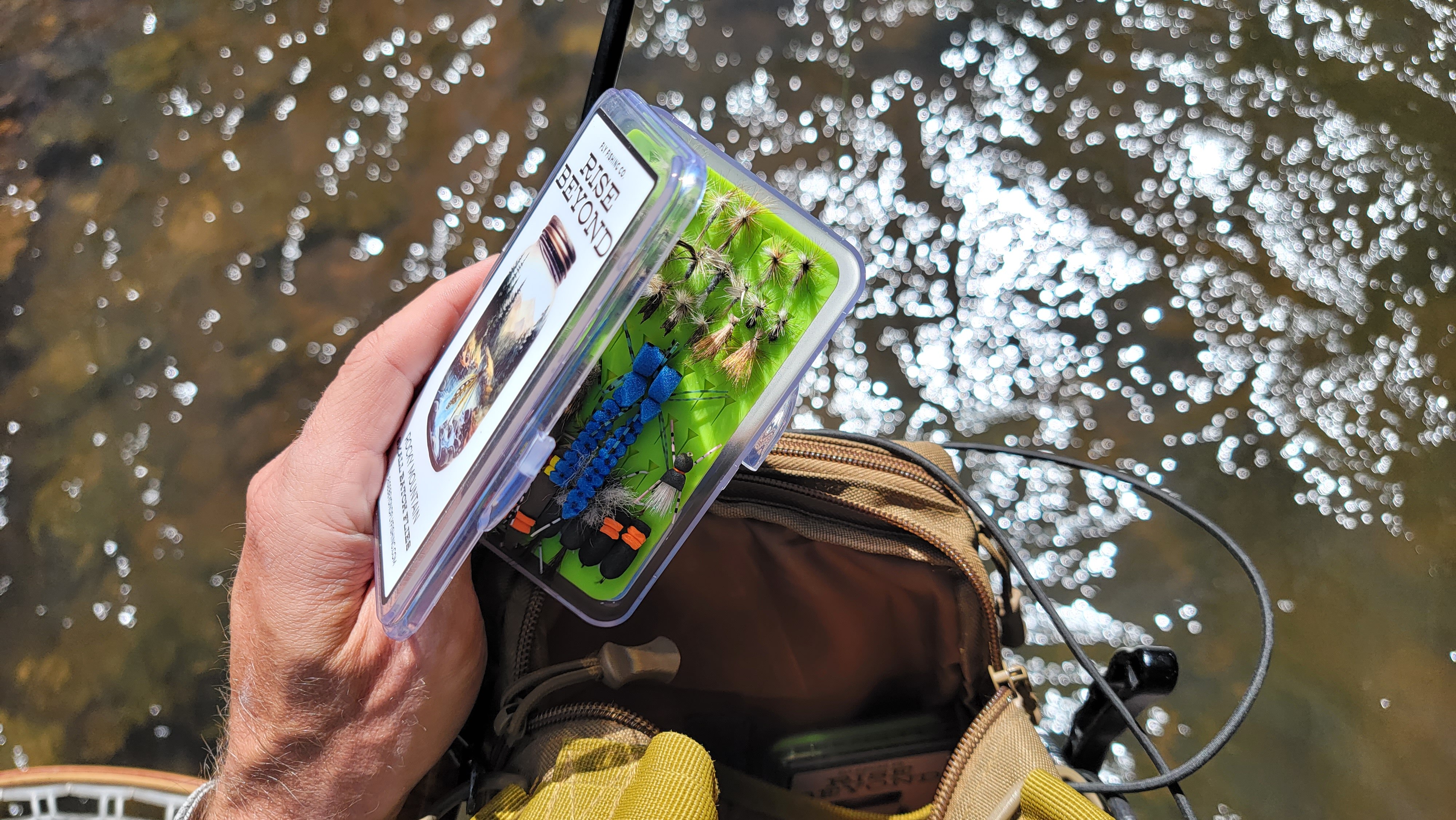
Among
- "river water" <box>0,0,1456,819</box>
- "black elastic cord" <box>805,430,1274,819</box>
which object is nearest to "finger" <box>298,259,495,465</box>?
"black elastic cord" <box>805,430,1274,819</box>

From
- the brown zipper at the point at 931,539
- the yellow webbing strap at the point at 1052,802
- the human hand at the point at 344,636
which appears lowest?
the human hand at the point at 344,636

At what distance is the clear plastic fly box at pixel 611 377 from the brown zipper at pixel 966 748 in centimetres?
29

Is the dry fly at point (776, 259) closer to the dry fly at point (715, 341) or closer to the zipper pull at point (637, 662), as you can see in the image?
the dry fly at point (715, 341)

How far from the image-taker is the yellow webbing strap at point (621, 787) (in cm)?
59

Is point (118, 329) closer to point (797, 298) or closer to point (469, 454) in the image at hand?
point (469, 454)

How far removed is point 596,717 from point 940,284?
73cm

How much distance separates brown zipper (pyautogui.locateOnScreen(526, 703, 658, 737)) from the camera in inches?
26.9

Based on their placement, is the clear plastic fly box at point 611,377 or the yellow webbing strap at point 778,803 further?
the yellow webbing strap at point 778,803

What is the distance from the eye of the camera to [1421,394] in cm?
107

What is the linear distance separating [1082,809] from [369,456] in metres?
0.61

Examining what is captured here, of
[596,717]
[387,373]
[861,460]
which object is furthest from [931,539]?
[387,373]

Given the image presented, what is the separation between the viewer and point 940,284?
1132mm

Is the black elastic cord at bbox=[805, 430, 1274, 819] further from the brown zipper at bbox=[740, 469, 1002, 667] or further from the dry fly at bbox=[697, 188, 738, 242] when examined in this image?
the dry fly at bbox=[697, 188, 738, 242]

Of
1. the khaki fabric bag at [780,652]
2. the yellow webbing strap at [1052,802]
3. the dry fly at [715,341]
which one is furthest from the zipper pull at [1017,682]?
the dry fly at [715,341]
